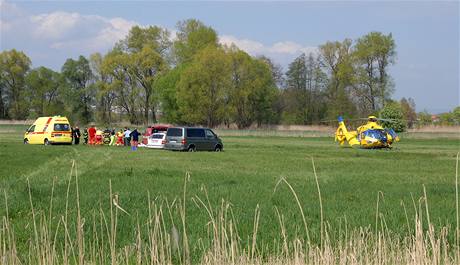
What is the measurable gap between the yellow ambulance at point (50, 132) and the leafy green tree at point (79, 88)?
5073 centimetres

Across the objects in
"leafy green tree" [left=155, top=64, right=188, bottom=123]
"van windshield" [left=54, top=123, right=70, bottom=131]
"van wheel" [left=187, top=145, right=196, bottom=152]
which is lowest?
"van wheel" [left=187, top=145, right=196, bottom=152]

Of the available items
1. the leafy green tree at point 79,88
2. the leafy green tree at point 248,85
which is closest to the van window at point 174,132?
the leafy green tree at point 248,85

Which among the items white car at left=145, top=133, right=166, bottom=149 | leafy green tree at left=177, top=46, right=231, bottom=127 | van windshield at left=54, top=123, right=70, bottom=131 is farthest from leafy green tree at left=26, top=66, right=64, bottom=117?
white car at left=145, top=133, right=166, bottom=149

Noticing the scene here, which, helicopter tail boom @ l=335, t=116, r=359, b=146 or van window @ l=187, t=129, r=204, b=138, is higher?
van window @ l=187, t=129, r=204, b=138

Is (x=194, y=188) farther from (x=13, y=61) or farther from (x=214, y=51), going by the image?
(x=13, y=61)

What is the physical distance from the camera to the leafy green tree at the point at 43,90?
3920 inches

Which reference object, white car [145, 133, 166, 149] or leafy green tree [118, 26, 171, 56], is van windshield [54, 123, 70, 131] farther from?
leafy green tree [118, 26, 171, 56]

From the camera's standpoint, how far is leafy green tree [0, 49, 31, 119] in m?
96.8

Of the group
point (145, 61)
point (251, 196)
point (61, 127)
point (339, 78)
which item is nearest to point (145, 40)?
point (145, 61)

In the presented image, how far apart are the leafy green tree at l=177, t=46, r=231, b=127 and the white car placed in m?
43.0

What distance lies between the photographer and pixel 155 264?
6508mm

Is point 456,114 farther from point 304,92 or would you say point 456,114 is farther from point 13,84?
point 13,84

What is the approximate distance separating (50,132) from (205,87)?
4300cm

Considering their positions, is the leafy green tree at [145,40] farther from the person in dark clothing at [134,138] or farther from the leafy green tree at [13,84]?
the person in dark clothing at [134,138]
